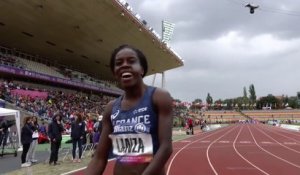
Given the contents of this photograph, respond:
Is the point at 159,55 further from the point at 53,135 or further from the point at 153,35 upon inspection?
the point at 53,135

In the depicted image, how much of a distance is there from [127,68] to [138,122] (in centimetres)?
30

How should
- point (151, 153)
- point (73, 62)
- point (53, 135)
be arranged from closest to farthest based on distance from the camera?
point (151, 153), point (53, 135), point (73, 62)

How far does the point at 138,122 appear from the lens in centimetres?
275

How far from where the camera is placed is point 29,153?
1352cm

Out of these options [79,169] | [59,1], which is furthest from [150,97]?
[59,1]

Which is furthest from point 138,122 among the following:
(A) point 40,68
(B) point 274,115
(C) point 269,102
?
(C) point 269,102

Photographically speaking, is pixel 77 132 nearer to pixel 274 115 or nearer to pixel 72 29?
pixel 72 29

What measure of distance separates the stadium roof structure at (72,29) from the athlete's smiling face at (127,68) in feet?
→ 106

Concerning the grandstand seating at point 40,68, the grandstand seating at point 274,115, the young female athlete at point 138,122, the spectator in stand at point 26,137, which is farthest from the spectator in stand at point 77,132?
the grandstand seating at point 274,115

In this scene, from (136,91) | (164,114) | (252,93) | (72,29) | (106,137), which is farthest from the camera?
(252,93)

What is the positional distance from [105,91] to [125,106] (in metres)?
55.7

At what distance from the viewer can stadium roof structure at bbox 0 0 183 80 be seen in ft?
Result: 119

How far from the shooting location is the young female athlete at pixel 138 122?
271cm

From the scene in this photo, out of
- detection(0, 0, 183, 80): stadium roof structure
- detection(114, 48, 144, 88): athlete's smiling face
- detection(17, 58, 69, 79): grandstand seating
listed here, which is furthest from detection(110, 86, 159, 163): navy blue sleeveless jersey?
detection(17, 58, 69, 79): grandstand seating
